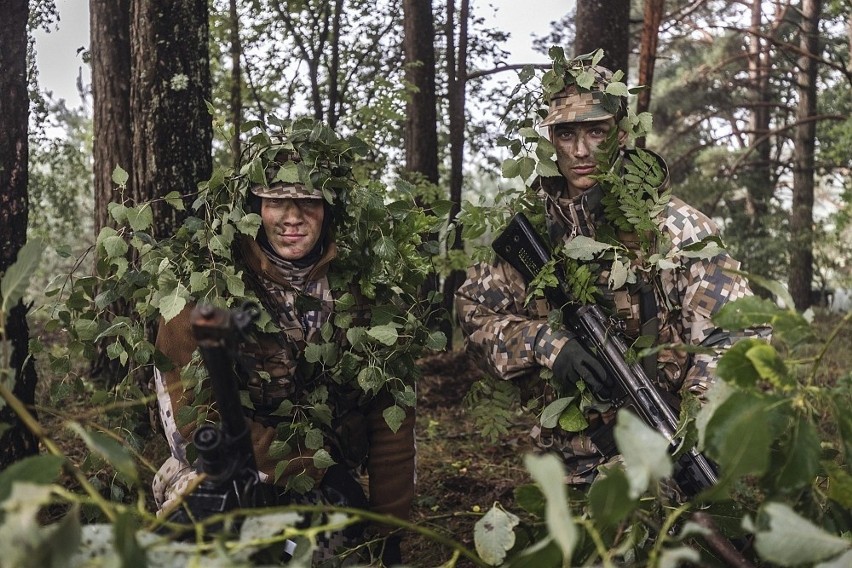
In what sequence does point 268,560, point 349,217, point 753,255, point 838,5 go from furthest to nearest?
point 753,255
point 838,5
point 349,217
point 268,560

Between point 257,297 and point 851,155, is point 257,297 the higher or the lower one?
the lower one

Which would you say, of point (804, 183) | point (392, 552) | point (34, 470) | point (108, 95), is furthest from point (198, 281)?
point (804, 183)

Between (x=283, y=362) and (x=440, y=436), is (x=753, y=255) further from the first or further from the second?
(x=283, y=362)

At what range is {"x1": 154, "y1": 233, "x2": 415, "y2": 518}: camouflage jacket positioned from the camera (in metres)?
3.20

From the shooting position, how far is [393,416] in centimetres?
326

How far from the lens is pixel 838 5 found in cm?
1038

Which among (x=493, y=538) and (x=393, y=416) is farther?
(x=393, y=416)

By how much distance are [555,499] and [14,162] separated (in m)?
3.37

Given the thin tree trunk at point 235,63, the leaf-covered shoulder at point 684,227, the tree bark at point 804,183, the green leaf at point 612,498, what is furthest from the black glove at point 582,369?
the tree bark at point 804,183

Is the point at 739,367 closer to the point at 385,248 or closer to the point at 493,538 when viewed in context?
the point at 493,538

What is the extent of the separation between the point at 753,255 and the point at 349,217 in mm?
15368

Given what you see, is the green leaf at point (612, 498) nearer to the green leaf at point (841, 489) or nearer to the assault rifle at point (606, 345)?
the green leaf at point (841, 489)

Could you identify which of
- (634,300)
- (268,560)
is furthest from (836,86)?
(268,560)

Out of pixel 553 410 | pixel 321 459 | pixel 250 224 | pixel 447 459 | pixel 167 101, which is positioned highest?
pixel 167 101
